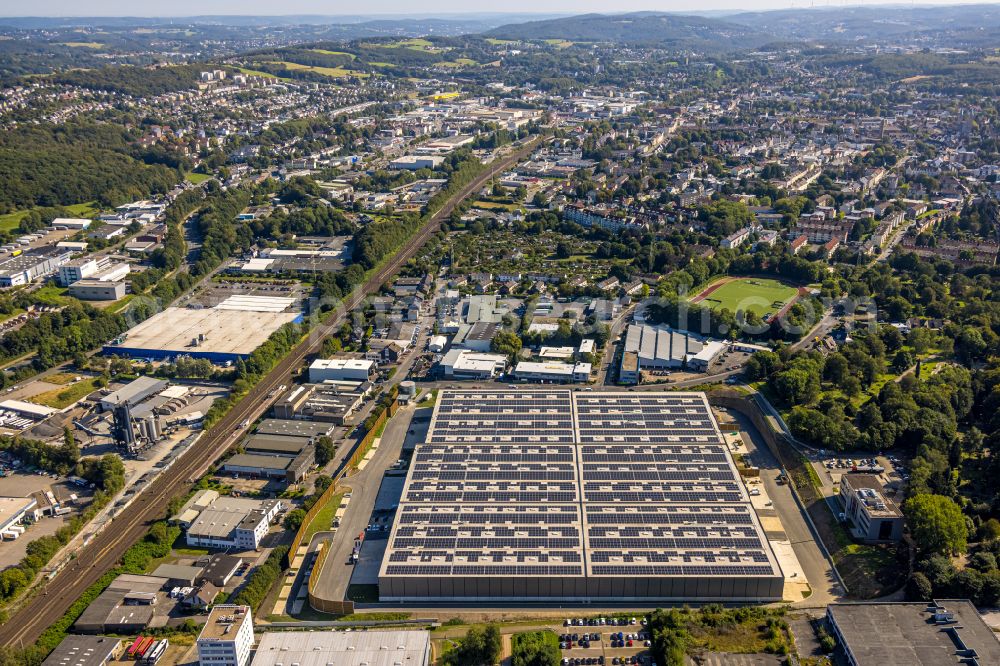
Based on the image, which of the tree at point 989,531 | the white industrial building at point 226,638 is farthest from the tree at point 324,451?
the tree at point 989,531

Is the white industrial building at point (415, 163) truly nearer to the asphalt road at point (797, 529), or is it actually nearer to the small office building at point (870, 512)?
the asphalt road at point (797, 529)

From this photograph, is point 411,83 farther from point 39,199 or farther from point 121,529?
point 121,529

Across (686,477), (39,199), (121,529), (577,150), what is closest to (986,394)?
(686,477)

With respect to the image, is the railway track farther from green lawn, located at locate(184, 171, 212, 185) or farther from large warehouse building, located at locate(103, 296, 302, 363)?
green lawn, located at locate(184, 171, 212, 185)

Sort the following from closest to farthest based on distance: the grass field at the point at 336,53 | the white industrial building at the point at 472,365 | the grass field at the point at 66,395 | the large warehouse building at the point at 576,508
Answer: the large warehouse building at the point at 576,508
the grass field at the point at 66,395
the white industrial building at the point at 472,365
the grass field at the point at 336,53

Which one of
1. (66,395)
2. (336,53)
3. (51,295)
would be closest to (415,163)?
(51,295)

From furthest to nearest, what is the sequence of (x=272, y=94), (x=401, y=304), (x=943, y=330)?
(x=272, y=94) → (x=401, y=304) → (x=943, y=330)
